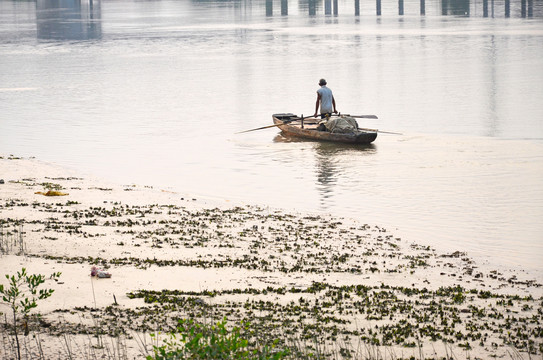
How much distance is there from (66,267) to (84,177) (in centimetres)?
1316

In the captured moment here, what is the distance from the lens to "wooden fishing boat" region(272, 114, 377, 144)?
30203 millimetres

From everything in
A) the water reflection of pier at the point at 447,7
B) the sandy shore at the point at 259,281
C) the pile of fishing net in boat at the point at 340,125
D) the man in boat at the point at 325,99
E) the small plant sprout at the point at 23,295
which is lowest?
the sandy shore at the point at 259,281

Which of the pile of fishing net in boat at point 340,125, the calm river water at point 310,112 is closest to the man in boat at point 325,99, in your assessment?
the pile of fishing net in boat at point 340,125

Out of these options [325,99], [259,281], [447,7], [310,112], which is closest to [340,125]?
[325,99]

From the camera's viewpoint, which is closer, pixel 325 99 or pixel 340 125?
pixel 340 125

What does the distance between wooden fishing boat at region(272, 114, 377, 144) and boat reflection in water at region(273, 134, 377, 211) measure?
0.86 ft

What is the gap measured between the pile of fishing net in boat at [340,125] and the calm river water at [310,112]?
701 millimetres

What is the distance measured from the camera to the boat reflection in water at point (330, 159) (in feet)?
81.2

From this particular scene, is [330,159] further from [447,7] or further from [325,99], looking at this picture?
[447,7]

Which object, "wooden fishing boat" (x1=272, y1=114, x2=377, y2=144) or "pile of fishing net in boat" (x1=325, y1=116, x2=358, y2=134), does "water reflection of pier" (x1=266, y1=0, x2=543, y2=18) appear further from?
"pile of fishing net in boat" (x1=325, y1=116, x2=358, y2=134)

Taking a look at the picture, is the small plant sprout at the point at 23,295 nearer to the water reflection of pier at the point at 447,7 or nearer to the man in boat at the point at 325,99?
the man in boat at the point at 325,99

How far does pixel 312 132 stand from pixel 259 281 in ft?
56.7

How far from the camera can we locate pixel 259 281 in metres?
14.1

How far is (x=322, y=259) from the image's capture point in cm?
1580
